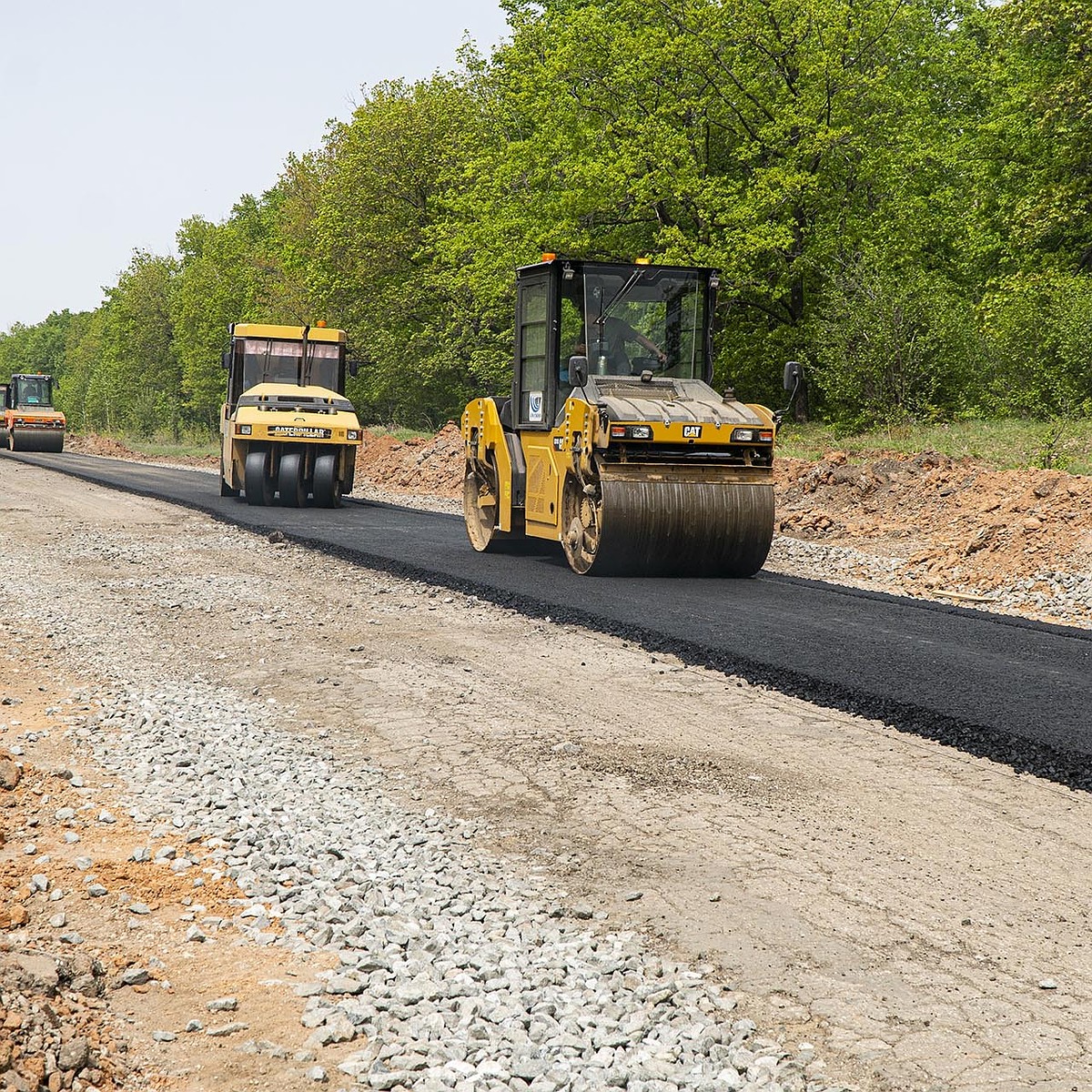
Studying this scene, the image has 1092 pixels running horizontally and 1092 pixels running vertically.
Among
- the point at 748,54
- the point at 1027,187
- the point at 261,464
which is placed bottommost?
the point at 261,464

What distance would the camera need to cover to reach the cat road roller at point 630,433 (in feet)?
35.9

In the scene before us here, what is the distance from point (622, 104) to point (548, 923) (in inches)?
1017

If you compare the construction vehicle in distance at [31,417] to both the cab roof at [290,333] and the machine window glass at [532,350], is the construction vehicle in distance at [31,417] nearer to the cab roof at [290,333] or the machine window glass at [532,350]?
the cab roof at [290,333]

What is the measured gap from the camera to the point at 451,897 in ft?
13.5

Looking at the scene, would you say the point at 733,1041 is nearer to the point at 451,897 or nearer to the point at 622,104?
the point at 451,897

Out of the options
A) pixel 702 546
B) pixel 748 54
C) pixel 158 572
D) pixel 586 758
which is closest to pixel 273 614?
pixel 158 572

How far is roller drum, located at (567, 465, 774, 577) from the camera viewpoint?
430 inches

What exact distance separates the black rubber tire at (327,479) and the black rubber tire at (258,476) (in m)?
0.82

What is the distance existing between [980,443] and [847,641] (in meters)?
11.6

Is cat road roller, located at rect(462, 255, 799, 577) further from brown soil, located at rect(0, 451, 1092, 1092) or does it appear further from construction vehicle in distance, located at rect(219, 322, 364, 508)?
construction vehicle in distance, located at rect(219, 322, 364, 508)

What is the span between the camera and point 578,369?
11.1m

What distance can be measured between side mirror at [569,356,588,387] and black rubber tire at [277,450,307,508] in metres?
9.26

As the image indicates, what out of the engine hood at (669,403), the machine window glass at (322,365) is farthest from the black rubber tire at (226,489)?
the engine hood at (669,403)

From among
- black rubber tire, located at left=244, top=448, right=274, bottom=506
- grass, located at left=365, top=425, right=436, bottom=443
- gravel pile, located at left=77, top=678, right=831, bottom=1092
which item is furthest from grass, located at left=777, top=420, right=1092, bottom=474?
gravel pile, located at left=77, top=678, right=831, bottom=1092
